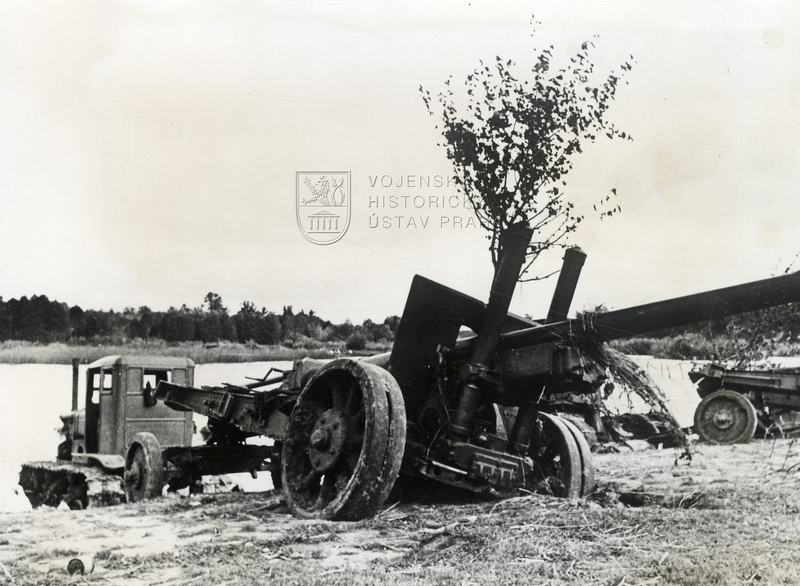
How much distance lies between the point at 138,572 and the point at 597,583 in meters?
2.56

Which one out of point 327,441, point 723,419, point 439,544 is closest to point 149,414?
point 327,441

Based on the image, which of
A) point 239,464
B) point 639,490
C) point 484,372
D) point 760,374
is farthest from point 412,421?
point 760,374

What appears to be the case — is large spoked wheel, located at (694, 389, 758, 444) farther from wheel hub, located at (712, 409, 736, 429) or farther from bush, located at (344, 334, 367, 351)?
bush, located at (344, 334, 367, 351)

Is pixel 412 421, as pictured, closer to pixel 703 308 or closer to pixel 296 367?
pixel 296 367

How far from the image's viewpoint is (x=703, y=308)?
5480 millimetres

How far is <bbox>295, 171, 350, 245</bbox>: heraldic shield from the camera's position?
27.4 feet

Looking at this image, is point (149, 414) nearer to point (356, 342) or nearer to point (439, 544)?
point (356, 342)

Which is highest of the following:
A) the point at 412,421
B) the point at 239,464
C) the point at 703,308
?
the point at 703,308

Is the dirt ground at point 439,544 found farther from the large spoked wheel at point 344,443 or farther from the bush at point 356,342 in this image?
the bush at point 356,342

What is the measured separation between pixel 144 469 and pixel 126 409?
2.40 m

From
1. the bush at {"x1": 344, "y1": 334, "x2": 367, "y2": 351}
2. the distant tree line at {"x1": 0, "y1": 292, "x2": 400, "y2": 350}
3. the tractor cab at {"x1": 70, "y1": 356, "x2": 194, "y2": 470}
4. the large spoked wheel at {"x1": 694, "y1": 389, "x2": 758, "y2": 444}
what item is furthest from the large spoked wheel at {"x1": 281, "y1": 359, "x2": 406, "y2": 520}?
the large spoked wheel at {"x1": 694, "y1": 389, "x2": 758, "y2": 444}

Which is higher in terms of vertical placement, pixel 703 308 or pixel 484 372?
pixel 703 308

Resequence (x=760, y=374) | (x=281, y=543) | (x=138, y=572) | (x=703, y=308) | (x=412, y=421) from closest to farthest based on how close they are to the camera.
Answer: (x=138, y=572), (x=281, y=543), (x=703, y=308), (x=412, y=421), (x=760, y=374)

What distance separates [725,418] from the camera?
1409cm
